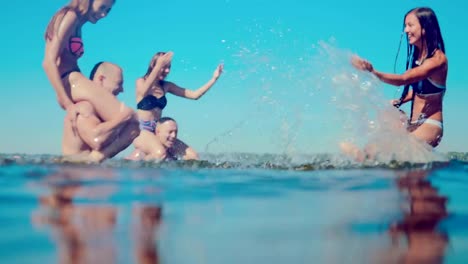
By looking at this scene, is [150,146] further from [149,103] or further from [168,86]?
[168,86]

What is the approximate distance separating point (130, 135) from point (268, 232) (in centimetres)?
493

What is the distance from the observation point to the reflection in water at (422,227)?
2.06 m

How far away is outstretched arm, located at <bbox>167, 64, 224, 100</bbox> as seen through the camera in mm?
8742

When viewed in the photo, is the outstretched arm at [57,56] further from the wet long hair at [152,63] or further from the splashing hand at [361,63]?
the splashing hand at [361,63]

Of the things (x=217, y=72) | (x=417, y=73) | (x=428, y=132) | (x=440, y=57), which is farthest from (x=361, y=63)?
(x=217, y=72)

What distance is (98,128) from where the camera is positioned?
6418 mm

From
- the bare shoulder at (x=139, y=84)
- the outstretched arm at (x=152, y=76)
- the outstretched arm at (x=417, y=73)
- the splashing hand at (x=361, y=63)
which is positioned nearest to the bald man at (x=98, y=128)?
the outstretched arm at (x=152, y=76)

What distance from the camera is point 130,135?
7102 mm

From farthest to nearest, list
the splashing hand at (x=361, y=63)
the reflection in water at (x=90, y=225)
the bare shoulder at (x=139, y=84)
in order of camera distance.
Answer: the bare shoulder at (x=139, y=84), the splashing hand at (x=361, y=63), the reflection in water at (x=90, y=225)

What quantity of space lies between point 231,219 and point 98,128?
13.2 ft

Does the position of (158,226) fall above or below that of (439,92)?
below

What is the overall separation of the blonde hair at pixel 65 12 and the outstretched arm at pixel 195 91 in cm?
244

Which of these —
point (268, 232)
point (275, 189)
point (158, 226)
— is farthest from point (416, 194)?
point (158, 226)

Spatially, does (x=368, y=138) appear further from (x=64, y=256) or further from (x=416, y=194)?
(x=64, y=256)
